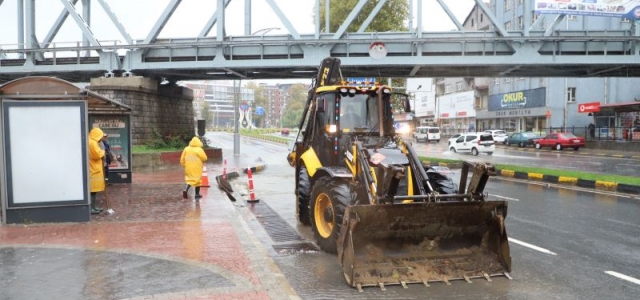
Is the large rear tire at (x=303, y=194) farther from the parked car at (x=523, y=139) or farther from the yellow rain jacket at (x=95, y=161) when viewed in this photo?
the parked car at (x=523, y=139)

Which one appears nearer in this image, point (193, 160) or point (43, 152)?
point (43, 152)

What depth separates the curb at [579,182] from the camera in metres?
15.0

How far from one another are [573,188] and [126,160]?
46.3 ft

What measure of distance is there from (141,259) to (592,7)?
34.1 m

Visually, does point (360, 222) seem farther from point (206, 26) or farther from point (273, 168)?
point (206, 26)

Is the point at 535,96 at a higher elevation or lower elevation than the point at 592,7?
lower

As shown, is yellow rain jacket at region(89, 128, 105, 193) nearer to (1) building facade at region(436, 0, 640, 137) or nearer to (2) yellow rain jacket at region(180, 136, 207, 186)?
(2) yellow rain jacket at region(180, 136, 207, 186)

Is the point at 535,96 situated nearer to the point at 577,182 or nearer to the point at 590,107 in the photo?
the point at 590,107

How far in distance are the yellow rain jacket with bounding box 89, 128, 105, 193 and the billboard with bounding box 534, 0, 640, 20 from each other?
28.6 metres

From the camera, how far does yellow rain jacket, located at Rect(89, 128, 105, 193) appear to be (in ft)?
33.2

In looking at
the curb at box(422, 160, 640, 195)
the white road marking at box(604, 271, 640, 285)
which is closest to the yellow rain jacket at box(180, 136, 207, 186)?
the curb at box(422, 160, 640, 195)

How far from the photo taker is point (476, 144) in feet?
115

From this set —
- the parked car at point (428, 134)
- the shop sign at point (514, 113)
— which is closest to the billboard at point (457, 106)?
the shop sign at point (514, 113)

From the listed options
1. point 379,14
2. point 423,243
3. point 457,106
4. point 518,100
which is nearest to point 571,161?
point 379,14
